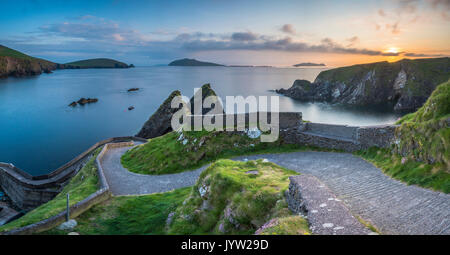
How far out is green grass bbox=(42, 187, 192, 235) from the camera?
15.0m

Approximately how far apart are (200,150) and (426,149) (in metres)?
18.1

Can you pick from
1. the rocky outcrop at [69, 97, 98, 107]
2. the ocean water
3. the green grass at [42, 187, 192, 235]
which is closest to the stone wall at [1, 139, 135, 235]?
the green grass at [42, 187, 192, 235]

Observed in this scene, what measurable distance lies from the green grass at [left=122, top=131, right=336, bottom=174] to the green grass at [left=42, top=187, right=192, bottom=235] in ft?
21.6

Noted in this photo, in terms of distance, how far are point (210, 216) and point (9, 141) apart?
65119 millimetres

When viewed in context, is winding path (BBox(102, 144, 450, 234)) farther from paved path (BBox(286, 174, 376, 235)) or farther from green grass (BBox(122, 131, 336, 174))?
paved path (BBox(286, 174, 376, 235))

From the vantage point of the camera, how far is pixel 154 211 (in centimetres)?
1698

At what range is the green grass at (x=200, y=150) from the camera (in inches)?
1033

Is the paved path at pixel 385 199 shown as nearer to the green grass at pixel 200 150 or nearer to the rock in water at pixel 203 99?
the green grass at pixel 200 150

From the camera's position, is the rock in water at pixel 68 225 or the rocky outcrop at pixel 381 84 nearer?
the rock in water at pixel 68 225

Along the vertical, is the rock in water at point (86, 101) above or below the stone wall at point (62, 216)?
above

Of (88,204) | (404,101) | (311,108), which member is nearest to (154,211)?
(88,204)

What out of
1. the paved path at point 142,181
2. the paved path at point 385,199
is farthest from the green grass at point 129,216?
the paved path at point 385,199
